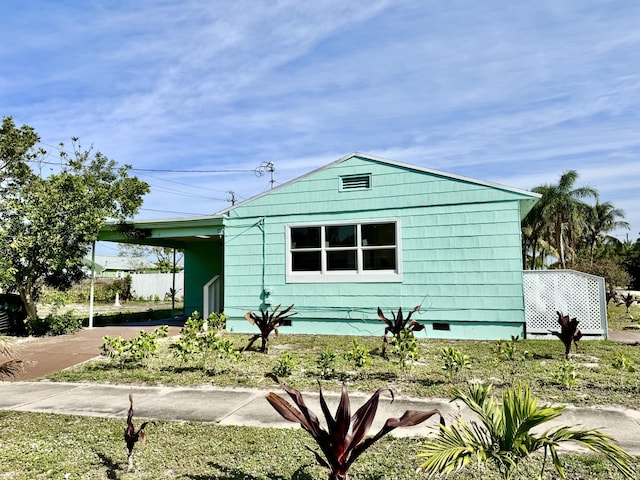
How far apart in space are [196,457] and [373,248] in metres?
7.61

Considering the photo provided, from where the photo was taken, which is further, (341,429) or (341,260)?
(341,260)

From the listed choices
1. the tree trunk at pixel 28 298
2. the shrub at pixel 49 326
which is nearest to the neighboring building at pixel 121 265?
the tree trunk at pixel 28 298

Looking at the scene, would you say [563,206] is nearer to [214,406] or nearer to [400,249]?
[400,249]

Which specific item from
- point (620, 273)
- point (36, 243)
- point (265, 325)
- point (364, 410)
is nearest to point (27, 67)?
point (36, 243)

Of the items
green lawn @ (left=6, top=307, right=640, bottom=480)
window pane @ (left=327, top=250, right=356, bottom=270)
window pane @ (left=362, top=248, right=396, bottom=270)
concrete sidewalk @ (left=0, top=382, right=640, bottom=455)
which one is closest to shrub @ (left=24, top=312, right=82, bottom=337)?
green lawn @ (left=6, top=307, right=640, bottom=480)

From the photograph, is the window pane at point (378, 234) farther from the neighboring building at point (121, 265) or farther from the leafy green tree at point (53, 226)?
the neighboring building at point (121, 265)

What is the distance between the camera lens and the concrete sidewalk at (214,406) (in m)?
4.20

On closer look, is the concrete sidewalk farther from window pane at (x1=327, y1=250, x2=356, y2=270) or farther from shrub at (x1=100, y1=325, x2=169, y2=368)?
window pane at (x1=327, y1=250, x2=356, y2=270)

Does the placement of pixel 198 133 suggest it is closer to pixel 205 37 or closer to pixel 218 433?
pixel 205 37

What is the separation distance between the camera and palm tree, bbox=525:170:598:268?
2708cm

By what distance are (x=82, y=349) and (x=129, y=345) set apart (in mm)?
2253

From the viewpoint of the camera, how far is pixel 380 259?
415 inches

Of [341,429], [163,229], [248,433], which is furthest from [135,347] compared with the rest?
[163,229]

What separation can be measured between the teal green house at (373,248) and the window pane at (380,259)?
24 millimetres
